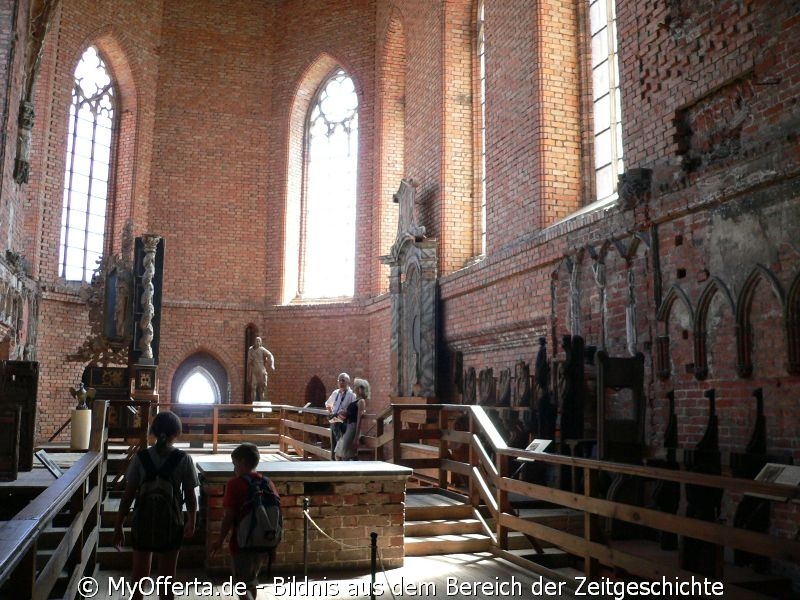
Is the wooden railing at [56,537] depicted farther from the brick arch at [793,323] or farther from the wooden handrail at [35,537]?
the brick arch at [793,323]

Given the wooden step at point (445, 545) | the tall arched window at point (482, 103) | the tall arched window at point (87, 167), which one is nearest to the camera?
the wooden step at point (445, 545)

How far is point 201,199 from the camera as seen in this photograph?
2012 cm

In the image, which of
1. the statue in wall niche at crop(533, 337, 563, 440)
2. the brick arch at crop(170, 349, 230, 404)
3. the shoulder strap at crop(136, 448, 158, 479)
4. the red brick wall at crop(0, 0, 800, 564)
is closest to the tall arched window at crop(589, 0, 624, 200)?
the red brick wall at crop(0, 0, 800, 564)

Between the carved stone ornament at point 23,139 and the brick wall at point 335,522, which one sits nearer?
the brick wall at point 335,522

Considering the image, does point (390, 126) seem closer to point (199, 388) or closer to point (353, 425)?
point (199, 388)

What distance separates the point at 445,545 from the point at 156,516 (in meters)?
3.42

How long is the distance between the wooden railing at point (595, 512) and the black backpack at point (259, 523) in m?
2.38

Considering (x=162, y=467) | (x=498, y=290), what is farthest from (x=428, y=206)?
(x=162, y=467)

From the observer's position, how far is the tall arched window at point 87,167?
1908 cm

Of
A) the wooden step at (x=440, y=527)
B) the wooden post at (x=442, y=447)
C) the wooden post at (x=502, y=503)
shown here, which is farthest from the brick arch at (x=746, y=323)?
the wooden post at (x=442, y=447)

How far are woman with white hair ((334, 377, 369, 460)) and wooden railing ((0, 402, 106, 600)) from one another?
3223mm

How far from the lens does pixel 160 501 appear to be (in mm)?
4906

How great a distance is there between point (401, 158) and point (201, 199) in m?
5.24

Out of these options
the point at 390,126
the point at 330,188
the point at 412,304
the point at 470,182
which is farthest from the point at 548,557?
the point at 330,188
